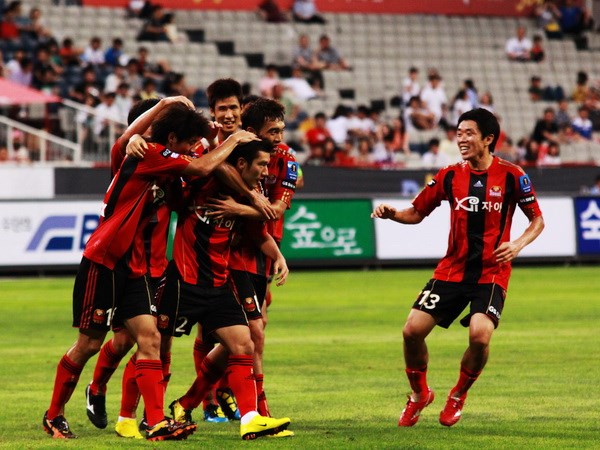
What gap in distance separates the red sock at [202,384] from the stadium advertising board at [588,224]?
676 inches

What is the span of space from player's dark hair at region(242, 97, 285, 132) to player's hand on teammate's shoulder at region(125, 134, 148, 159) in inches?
44.6

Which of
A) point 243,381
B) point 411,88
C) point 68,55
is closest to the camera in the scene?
point 243,381

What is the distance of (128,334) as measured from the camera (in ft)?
29.1

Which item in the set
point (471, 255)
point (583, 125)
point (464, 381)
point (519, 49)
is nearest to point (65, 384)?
point (464, 381)

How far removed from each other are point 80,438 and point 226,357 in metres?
1.07

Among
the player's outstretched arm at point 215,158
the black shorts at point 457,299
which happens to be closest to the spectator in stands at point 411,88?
the black shorts at point 457,299

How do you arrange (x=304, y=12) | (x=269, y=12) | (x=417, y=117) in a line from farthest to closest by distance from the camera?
(x=304, y=12) → (x=269, y=12) → (x=417, y=117)

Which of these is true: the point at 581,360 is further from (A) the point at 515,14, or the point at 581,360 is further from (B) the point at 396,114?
(A) the point at 515,14

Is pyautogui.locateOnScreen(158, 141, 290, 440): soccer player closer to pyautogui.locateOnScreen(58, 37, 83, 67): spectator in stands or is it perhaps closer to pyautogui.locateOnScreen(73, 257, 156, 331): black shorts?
pyautogui.locateOnScreen(73, 257, 156, 331): black shorts

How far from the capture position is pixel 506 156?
30125 mm

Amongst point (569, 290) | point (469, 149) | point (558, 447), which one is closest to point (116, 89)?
point (569, 290)

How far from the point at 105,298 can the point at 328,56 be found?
26.5 metres

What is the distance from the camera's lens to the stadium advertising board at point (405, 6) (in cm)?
3610

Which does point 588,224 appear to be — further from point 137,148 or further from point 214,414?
point 137,148
